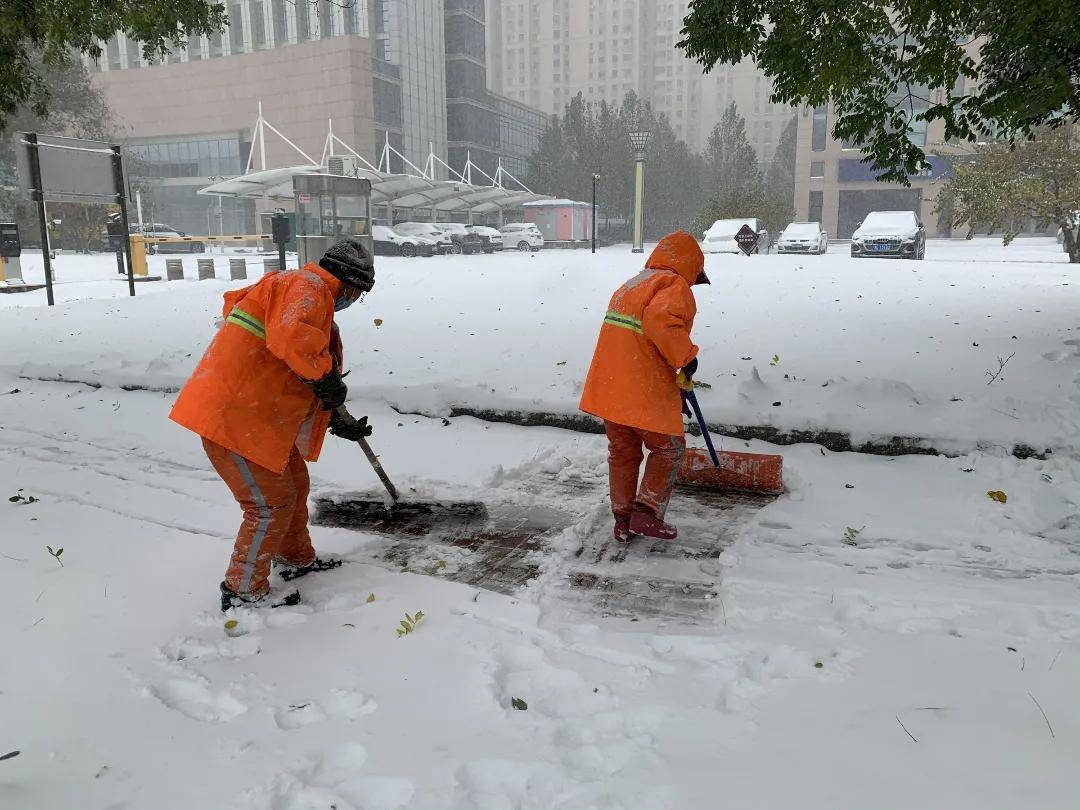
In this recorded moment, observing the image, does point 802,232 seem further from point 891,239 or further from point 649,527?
point 649,527

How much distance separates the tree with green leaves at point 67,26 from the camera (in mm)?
6245

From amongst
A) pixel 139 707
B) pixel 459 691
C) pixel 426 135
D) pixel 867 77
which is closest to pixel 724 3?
pixel 867 77

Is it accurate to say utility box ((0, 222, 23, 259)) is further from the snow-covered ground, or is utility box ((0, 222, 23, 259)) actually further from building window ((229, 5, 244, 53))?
building window ((229, 5, 244, 53))

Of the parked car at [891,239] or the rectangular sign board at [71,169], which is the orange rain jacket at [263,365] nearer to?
the rectangular sign board at [71,169]

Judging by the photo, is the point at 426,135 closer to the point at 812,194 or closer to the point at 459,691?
the point at 812,194

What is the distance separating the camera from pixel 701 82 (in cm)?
13725

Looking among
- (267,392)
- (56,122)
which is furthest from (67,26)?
(56,122)

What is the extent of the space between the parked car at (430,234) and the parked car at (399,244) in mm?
264

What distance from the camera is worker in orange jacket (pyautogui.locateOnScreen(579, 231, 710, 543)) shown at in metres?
Result: 3.70

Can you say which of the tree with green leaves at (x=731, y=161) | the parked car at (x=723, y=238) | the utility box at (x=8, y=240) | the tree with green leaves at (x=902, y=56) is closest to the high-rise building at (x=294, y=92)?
the tree with green leaves at (x=731, y=161)

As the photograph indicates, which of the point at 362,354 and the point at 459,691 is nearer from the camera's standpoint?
the point at 459,691

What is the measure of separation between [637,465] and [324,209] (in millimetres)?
14384

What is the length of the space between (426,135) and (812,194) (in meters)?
32.7

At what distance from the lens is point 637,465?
13.2 feet
